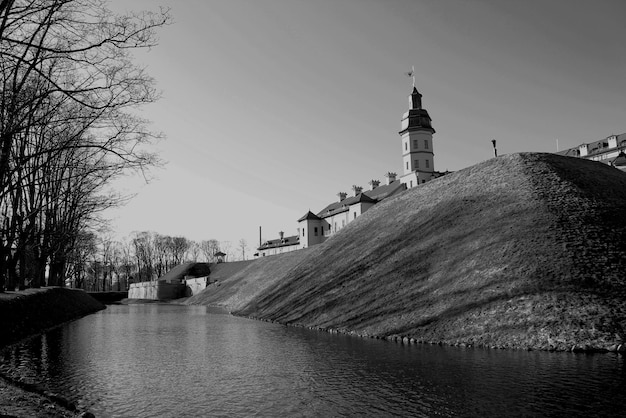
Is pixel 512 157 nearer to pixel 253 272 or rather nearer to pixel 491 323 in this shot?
pixel 491 323

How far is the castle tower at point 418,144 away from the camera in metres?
98.2

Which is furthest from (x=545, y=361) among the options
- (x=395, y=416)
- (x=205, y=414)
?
(x=205, y=414)

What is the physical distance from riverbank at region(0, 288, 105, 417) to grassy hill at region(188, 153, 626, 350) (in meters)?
18.3

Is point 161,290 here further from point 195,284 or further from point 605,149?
point 605,149

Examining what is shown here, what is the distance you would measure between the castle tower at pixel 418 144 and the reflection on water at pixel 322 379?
76.4 meters

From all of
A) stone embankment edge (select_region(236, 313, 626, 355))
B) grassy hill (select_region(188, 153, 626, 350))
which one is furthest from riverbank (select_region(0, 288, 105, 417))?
grassy hill (select_region(188, 153, 626, 350))

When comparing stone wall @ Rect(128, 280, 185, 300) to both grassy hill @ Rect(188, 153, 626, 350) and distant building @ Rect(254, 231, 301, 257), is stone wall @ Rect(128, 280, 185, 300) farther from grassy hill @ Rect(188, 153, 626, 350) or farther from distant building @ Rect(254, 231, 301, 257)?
grassy hill @ Rect(188, 153, 626, 350)

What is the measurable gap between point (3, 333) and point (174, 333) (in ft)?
36.0

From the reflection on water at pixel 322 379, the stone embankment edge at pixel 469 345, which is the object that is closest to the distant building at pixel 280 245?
the stone embankment edge at pixel 469 345

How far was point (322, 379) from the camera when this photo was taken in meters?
16.9

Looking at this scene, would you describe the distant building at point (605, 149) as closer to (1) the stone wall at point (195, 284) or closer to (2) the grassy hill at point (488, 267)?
(2) the grassy hill at point (488, 267)

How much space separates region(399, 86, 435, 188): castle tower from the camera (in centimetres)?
9819

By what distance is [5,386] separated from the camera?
13.6 metres

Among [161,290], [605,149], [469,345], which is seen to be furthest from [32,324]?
[605,149]
